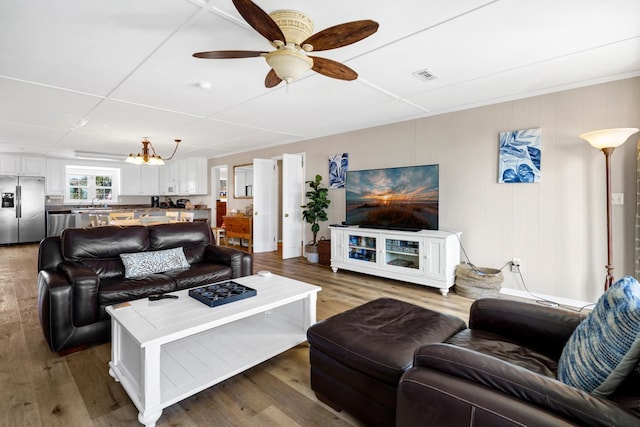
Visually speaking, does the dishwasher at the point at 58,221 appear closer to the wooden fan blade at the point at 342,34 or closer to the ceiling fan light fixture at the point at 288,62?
the ceiling fan light fixture at the point at 288,62

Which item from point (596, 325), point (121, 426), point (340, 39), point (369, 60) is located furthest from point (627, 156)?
point (121, 426)

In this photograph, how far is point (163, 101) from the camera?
12.2 ft

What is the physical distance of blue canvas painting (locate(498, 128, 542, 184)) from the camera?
11.4 ft

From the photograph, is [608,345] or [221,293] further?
[221,293]

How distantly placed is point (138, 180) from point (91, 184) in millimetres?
1204

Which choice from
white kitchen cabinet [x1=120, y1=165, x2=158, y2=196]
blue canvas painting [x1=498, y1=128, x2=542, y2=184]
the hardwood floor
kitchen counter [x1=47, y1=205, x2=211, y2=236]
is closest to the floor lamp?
blue canvas painting [x1=498, y1=128, x2=542, y2=184]

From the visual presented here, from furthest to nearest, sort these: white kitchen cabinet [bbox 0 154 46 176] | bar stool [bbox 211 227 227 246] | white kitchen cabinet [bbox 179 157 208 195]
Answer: white kitchen cabinet [bbox 179 157 208 195], bar stool [bbox 211 227 227 246], white kitchen cabinet [bbox 0 154 46 176]

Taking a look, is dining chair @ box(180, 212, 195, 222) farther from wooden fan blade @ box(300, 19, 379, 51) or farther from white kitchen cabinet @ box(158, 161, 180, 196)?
wooden fan blade @ box(300, 19, 379, 51)

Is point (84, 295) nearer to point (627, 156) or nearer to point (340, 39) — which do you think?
point (340, 39)

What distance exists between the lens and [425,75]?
117 inches

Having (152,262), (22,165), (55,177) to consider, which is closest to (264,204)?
(152,262)

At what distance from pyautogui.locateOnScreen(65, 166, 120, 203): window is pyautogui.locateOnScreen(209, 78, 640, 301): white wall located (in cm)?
856

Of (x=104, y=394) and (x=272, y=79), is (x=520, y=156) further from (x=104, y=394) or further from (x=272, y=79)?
(x=104, y=394)

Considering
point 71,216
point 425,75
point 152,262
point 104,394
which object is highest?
point 425,75
